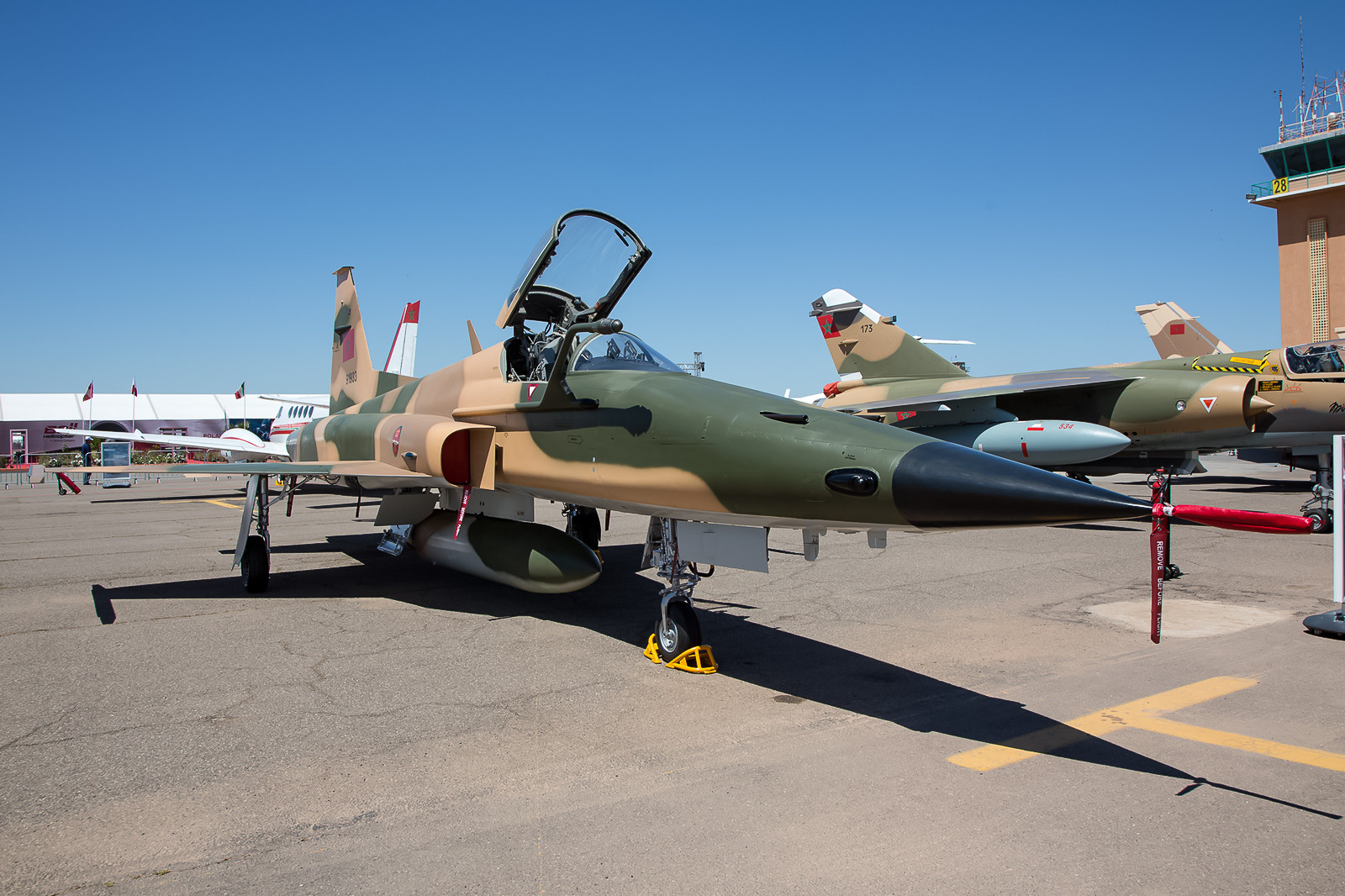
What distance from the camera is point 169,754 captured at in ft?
13.5

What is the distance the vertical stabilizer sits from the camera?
12.3m

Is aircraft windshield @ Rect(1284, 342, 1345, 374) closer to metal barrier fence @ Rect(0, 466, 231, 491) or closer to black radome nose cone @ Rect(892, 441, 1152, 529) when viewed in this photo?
black radome nose cone @ Rect(892, 441, 1152, 529)

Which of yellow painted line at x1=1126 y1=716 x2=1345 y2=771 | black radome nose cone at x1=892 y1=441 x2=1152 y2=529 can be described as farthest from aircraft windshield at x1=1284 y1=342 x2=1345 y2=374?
black radome nose cone at x1=892 y1=441 x2=1152 y2=529

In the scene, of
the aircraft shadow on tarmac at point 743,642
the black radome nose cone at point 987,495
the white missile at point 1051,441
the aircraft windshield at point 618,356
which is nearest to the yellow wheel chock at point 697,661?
the aircraft shadow on tarmac at point 743,642

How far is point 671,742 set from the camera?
4.26 m

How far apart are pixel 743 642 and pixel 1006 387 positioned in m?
10.9

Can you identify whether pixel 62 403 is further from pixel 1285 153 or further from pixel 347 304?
pixel 1285 153

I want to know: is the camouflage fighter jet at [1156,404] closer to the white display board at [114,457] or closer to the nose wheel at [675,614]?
the nose wheel at [675,614]

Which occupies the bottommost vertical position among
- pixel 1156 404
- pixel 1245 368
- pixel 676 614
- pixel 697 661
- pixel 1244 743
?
pixel 1244 743

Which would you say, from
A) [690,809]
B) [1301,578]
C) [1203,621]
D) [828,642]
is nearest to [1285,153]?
[1301,578]

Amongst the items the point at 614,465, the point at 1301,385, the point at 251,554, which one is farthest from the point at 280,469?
the point at 1301,385

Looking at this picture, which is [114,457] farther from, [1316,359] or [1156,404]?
[1316,359]

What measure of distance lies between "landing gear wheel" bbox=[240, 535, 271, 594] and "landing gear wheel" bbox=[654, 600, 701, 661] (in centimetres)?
505

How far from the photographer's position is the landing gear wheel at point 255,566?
27.5 ft
